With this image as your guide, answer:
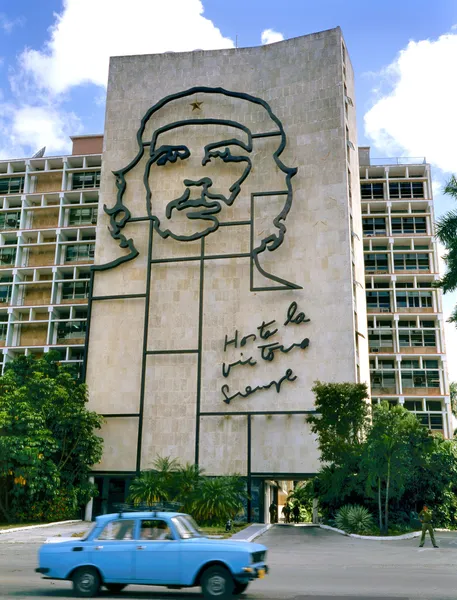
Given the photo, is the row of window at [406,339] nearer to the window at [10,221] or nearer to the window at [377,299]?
the window at [377,299]

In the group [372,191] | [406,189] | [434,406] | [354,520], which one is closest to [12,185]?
[372,191]

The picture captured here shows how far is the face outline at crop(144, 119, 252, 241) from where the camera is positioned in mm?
41438

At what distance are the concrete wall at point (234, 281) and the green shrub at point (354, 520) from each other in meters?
7.09

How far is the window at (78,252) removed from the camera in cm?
7088

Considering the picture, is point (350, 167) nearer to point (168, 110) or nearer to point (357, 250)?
point (357, 250)

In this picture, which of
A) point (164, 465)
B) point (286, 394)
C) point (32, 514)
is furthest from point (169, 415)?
point (32, 514)

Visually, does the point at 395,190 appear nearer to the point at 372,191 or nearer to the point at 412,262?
the point at 372,191

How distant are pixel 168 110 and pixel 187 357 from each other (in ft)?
54.3

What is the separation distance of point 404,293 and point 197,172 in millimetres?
34481

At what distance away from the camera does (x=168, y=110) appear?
44875 millimetres

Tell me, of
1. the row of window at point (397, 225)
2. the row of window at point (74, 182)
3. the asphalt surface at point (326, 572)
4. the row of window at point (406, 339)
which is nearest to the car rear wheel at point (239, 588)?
the asphalt surface at point (326, 572)

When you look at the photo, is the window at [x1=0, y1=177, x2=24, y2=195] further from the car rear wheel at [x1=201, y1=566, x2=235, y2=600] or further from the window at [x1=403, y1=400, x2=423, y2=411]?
the car rear wheel at [x1=201, y1=566, x2=235, y2=600]

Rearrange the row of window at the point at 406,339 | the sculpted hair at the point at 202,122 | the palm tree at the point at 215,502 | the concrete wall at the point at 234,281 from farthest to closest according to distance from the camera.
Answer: the row of window at the point at 406,339 → the sculpted hair at the point at 202,122 → the concrete wall at the point at 234,281 → the palm tree at the point at 215,502

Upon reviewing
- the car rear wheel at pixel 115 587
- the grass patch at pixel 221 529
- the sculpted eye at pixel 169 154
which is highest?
the sculpted eye at pixel 169 154
